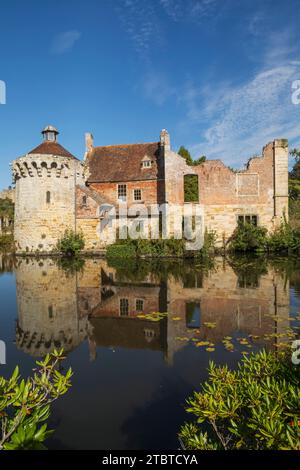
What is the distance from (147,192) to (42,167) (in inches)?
361

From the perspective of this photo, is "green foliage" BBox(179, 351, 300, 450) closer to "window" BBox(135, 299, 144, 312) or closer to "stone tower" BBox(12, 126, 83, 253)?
"window" BBox(135, 299, 144, 312)

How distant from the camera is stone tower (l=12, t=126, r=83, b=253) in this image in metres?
24.4

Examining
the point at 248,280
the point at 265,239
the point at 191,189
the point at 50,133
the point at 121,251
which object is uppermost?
the point at 50,133

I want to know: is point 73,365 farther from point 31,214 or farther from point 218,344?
point 31,214

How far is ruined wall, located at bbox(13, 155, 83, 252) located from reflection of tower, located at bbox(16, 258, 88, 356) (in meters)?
10.8

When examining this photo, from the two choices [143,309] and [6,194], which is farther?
[6,194]

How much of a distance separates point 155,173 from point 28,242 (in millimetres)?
12662

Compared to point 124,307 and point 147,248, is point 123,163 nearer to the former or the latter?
point 147,248

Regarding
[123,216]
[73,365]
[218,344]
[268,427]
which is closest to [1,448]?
[268,427]

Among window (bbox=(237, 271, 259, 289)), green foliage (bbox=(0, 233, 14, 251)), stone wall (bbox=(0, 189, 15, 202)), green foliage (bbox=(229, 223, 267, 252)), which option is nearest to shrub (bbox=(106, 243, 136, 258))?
green foliage (bbox=(229, 223, 267, 252))

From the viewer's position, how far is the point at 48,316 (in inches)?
343

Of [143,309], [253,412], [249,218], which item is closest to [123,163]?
[249,218]

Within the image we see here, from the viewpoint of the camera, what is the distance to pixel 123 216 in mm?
26422
